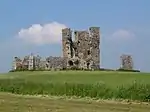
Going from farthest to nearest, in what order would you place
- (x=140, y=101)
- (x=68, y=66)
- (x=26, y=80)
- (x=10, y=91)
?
(x=68, y=66)
(x=26, y=80)
(x=10, y=91)
(x=140, y=101)

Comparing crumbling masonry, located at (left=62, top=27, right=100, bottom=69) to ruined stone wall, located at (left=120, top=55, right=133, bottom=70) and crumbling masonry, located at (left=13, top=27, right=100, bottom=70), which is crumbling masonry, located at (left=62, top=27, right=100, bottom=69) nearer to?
crumbling masonry, located at (left=13, top=27, right=100, bottom=70)

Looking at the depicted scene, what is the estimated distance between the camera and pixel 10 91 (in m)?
39.9

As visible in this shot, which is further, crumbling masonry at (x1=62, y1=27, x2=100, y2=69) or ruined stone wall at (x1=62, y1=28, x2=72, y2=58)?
ruined stone wall at (x1=62, y1=28, x2=72, y2=58)

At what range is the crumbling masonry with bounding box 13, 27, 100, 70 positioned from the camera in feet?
223

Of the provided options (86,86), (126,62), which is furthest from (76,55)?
(86,86)

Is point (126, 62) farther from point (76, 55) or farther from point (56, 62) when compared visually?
point (56, 62)

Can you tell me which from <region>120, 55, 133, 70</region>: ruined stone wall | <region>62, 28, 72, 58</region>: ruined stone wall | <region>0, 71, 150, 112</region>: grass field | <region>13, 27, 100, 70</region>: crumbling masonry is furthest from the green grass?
<region>62, 28, 72, 58</region>: ruined stone wall

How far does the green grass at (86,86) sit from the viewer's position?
33.5 meters

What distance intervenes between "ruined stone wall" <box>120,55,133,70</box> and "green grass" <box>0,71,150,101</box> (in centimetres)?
2222

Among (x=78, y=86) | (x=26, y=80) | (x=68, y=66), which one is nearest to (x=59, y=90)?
(x=78, y=86)

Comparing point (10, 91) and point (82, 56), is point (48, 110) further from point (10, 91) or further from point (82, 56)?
point (82, 56)

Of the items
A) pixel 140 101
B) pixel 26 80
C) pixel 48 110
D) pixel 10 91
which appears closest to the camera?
pixel 48 110

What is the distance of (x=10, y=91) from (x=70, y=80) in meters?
5.34

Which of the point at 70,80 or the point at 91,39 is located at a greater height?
the point at 91,39
